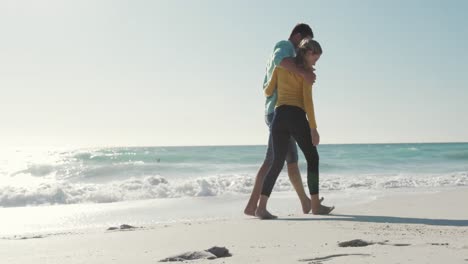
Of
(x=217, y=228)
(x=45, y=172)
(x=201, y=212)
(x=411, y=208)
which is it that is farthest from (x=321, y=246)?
(x=45, y=172)

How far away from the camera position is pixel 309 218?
4141 millimetres

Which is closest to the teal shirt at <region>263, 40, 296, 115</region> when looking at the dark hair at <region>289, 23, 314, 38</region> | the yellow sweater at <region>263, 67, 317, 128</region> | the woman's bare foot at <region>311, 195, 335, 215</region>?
the yellow sweater at <region>263, 67, 317, 128</region>

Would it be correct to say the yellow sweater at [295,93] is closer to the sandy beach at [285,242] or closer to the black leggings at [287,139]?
the black leggings at [287,139]

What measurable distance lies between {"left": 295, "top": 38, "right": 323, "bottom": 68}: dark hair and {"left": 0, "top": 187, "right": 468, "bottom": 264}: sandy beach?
1273 millimetres

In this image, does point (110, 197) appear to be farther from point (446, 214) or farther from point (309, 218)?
point (446, 214)

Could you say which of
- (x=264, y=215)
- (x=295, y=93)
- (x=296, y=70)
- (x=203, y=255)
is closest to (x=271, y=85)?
(x=295, y=93)

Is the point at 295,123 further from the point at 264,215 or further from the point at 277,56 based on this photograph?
the point at 264,215

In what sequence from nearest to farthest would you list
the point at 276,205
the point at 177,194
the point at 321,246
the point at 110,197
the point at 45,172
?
1. the point at 321,246
2. the point at 276,205
3. the point at 110,197
4. the point at 177,194
5. the point at 45,172

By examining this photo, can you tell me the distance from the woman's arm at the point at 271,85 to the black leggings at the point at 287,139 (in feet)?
0.77

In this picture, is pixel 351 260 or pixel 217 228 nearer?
pixel 351 260

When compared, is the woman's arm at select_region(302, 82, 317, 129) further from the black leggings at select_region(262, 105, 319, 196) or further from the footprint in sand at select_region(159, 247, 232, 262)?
the footprint in sand at select_region(159, 247, 232, 262)

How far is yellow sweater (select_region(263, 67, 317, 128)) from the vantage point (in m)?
4.32

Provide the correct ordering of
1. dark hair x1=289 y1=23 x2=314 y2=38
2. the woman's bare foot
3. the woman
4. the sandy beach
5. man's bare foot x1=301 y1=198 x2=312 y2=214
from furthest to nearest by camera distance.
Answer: man's bare foot x1=301 y1=198 x2=312 y2=214, dark hair x1=289 y1=23 x2=314 y2=38, the woman's bare foot, the woman, the sandy beach

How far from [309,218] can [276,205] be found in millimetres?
1865
